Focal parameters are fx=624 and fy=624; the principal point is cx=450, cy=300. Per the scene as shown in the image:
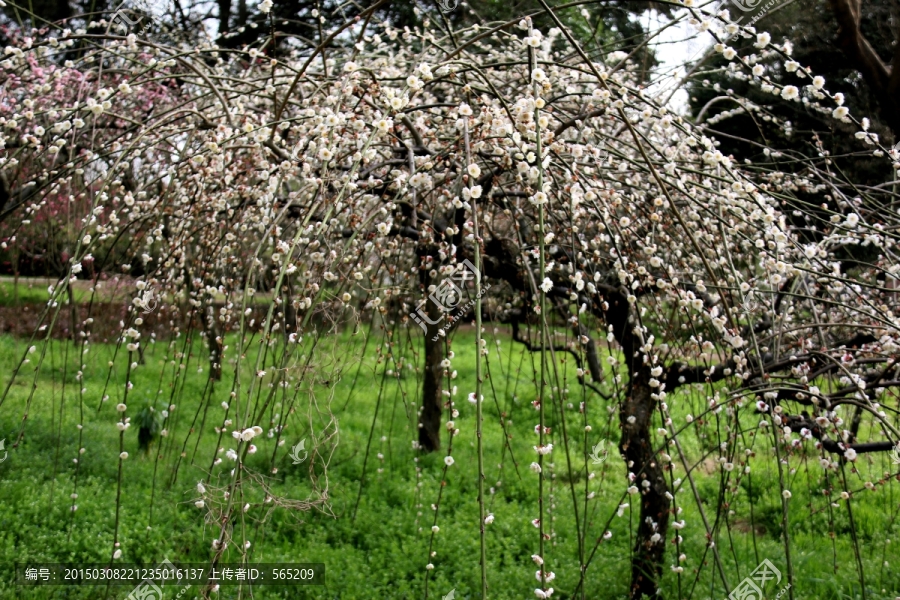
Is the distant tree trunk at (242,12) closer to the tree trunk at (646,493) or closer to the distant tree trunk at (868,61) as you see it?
the distant tree trunk at (868,61)

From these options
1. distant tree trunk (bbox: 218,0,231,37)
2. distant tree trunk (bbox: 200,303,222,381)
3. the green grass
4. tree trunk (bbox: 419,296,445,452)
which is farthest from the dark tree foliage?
distant tree trunk (bbox: 218,0,231,37)

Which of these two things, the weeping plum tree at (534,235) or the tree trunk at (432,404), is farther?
the tree trunk at (432,404)

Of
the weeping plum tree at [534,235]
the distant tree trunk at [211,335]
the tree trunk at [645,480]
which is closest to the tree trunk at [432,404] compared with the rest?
the weeping plum tree at [534,235]

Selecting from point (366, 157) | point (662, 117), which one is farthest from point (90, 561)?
point (662, 117)

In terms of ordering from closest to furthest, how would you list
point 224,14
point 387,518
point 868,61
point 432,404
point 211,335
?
point 868,61 → point 387,518 → point 211,335 → point 432,404 → point 224,14

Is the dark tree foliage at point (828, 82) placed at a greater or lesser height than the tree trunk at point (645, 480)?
greater

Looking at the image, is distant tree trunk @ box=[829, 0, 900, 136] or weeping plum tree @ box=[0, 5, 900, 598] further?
distant tree trunk @ box=[829, 0, 900, 136]

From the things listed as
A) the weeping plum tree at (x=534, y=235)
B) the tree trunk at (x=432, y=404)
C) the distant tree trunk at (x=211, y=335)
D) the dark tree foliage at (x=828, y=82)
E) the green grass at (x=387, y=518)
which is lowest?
the green grass at (x=387, y=518)

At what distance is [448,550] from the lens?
300 cm

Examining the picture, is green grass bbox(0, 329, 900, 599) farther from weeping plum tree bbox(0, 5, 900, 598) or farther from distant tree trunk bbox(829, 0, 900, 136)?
distant tree trunk bbox(829, 0, 900, 136)

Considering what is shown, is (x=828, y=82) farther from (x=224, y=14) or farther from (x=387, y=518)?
(x=387, y=518)

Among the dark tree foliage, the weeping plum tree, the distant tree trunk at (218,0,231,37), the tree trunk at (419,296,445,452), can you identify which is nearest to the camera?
the weeping plum tree

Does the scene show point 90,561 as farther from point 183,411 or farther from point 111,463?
point 183,411

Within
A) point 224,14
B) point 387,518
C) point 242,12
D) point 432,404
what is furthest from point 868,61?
point 224,14
